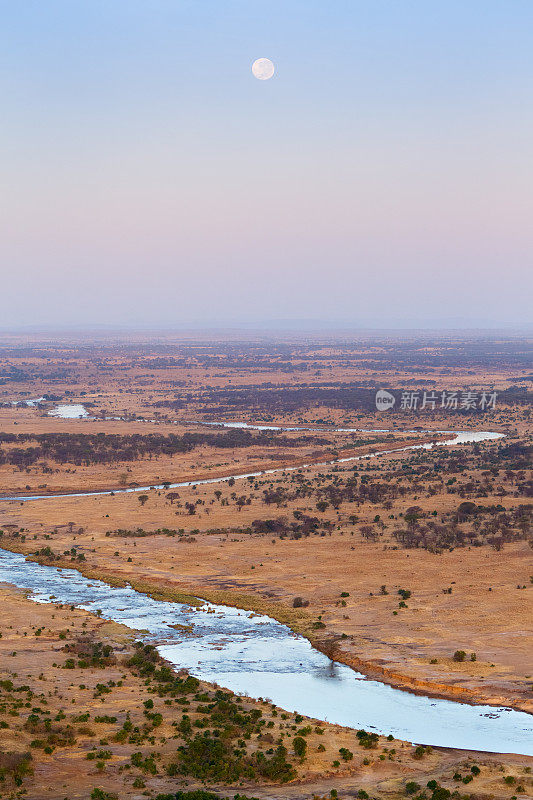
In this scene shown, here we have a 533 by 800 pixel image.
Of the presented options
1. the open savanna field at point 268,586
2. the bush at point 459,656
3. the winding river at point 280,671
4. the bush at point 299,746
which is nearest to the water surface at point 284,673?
the winding river at point 280,671

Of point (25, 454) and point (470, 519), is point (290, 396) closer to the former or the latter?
point (25, 454)

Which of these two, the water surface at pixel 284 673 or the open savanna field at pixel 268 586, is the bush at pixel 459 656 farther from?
the water surface at pixel 284 673

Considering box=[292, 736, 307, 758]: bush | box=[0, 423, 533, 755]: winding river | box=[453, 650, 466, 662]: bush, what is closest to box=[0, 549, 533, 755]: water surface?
box=[0, 423, 533, 755]: winding river

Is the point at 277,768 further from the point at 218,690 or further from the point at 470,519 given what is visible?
the point at 470,519

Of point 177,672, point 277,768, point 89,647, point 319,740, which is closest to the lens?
point 277,768

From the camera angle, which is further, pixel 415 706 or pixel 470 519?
pixel 470 519

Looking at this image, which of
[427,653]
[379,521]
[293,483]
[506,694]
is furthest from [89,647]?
[293,483]

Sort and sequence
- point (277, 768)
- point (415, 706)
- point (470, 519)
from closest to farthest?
point (277, 768), point (415, 706), point (470, 519)
